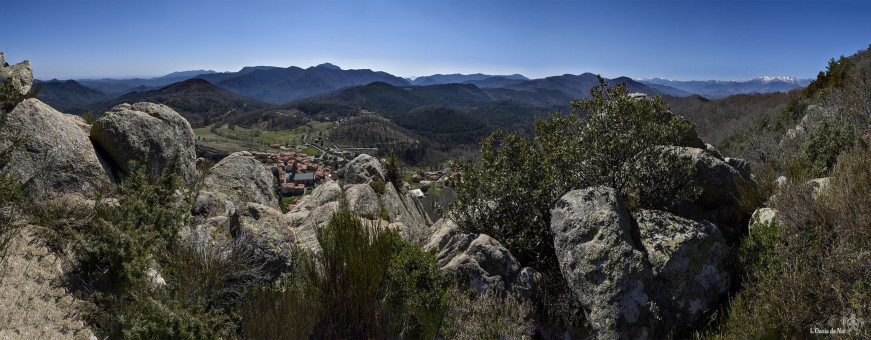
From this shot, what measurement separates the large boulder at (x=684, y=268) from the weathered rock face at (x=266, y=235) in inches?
238

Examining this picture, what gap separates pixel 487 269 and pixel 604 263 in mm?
1870

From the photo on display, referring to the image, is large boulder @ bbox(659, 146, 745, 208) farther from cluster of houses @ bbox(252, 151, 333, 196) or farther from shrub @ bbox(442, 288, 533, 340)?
cluster of houses @ bbox(252, 151, 333, 196)

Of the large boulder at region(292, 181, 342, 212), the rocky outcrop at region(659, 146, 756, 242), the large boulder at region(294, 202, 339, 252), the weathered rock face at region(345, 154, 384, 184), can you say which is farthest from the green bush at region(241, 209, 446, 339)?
the weathered rock face at region(345, 154, 384, 184)

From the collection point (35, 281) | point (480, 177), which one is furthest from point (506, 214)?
point (35, 281)

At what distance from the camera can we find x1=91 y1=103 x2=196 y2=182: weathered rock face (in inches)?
353

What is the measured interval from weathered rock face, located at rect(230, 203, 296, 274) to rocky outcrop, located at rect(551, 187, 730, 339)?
482 cm

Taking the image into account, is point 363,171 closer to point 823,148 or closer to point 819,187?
point 819,187

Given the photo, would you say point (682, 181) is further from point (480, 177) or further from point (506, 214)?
point (480, 177)

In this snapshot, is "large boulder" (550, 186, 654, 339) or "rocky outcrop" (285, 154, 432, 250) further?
"rocky outcrop" (285, 154, 432, 250)

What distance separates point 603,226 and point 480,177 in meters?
2.74

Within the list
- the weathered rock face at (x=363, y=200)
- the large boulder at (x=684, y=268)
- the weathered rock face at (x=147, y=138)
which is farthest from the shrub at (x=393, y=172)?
the large boulder at (x=684, y=268)

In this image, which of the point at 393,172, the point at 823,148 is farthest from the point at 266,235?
the point at 823,148

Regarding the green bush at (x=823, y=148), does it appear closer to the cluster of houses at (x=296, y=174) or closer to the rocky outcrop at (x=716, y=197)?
the rocky outcrop at (x=716, y=197)

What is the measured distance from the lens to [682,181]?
648 cm
